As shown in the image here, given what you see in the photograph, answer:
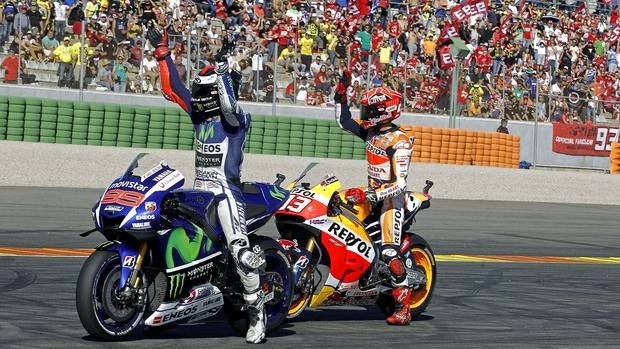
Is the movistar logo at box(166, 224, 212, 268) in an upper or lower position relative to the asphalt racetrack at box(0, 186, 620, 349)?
upper

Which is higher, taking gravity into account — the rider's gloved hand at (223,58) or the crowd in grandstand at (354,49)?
the crowd in grandstand at (354,49)

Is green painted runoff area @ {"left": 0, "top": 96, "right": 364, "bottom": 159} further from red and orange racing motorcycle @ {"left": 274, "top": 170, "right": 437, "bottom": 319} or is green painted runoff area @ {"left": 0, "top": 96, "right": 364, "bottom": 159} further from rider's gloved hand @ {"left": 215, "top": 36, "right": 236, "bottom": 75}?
rider's gloved hand @ {"left": 215, "top": 36, "right": 236, "bottom": 75}

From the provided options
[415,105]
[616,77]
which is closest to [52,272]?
[415,105]

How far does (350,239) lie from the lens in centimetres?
849

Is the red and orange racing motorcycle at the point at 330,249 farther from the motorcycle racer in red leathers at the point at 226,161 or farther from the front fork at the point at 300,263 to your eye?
the motorcycle racer in red leathers at the point at 226,161

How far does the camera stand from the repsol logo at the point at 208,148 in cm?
759

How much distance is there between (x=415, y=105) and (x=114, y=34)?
693 cm

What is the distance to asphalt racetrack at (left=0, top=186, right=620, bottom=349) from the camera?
25.6 ft

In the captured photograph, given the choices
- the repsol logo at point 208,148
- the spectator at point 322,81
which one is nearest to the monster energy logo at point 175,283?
the repsol logo at point 208,148

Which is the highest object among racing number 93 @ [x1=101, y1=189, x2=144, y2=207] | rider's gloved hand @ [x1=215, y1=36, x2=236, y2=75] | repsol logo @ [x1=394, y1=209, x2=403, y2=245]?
rider's gloved hand @ [x1=215, y1=36, x2=236, y2=75]

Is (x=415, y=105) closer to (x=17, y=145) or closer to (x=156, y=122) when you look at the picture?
(x=156, y=122)

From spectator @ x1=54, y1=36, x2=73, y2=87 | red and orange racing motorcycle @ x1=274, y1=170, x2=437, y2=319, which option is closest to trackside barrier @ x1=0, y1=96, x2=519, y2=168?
spectator @ x1=54, y1=36, x2=73, y2=87

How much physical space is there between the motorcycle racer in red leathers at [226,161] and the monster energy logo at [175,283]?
380mm

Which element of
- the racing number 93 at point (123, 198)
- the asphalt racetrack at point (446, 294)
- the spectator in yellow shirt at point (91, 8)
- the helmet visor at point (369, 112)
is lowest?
the asphalt racetrack at point (446, 294)
